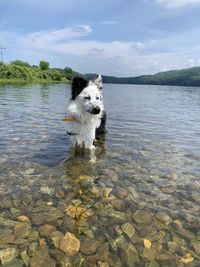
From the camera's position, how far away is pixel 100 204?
5.54m

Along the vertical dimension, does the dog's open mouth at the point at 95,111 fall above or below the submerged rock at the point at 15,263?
above

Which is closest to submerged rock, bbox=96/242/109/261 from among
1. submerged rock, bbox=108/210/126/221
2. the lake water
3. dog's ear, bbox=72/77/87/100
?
the lake water

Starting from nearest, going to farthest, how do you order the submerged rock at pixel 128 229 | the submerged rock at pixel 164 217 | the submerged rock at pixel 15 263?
1. the submerged rock at pixel 15 263
2. the submerged rock at pixel 128 229
3. the submerged rock at pixel 164 217

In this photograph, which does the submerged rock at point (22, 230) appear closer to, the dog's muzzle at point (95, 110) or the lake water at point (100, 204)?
the lake water at point (100, 204)

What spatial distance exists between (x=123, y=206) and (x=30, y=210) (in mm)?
1885

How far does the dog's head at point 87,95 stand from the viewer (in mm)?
7645

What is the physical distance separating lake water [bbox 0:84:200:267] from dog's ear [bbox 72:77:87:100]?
2093mm

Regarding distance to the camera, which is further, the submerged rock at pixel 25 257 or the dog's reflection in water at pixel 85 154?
the dog's reflection in water at pixel 85 154

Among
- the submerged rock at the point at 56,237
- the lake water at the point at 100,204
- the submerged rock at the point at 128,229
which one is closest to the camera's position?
the lake water at the point at 100,204

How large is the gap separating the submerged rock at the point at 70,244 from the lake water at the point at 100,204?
0.05 feet

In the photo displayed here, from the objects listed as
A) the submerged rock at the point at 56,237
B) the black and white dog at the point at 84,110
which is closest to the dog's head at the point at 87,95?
the black and white dog at the point at 84,110

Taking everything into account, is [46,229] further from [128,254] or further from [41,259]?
[128,254]

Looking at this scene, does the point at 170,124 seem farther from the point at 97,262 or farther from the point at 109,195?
the point at 97,262

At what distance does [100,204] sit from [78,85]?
376cm
